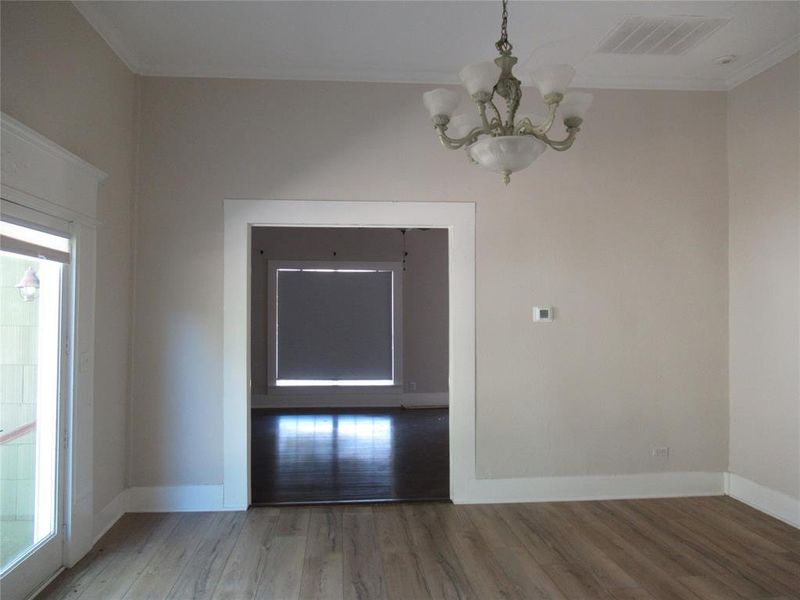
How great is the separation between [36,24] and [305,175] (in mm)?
1743

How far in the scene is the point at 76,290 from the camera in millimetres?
2920

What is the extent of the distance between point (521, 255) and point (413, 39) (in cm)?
166

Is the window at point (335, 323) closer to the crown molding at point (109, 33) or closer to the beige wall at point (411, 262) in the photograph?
the beige wall at point (411, 262)

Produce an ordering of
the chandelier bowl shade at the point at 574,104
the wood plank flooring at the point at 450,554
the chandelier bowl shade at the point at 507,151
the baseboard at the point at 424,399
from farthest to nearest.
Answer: the baseboard at the point at 424,399 < the wood plank flooring at the point at 450,554 < the chandelier bowl shade at the point at 574,104 < the chandelier bowl shade at the point at 507,151

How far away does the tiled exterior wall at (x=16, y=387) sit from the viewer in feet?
7.97

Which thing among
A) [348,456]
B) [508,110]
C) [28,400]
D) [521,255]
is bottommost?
[348,456]

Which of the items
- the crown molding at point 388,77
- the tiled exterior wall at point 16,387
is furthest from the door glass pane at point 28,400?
the crown molding at point 388,77

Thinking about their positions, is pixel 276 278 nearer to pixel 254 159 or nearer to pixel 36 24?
pixel 254 159

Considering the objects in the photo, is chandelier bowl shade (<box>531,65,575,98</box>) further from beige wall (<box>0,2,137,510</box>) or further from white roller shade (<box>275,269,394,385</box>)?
white roller shade (<box>275,269,394,385</box>)

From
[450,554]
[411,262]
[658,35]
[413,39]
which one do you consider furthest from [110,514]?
[411,262]

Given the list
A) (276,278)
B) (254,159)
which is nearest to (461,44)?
(254,159)

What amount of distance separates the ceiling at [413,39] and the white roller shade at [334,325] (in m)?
4.51

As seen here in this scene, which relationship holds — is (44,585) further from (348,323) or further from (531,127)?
(348,323)

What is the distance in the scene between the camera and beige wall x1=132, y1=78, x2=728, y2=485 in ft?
12.4
